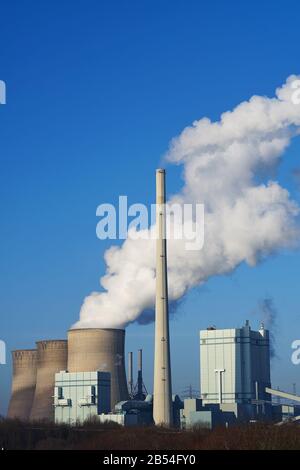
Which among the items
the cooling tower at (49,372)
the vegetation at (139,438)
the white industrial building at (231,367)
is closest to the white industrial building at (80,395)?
the cooling tower at (49,372)

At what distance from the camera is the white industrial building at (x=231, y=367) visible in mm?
63062

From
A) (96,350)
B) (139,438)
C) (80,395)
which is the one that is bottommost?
(139,438)

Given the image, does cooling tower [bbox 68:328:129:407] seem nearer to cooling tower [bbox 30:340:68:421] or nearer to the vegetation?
cooling tower [bbox 30:340:68:421]

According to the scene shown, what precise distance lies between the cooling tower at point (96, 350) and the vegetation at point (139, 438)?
6.78 metres

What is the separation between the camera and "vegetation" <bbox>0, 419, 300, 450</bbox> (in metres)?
28.6

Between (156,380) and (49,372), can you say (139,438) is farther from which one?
(49,372)

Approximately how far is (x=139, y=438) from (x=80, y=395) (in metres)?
20.5

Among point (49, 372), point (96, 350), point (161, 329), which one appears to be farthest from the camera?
point (49, 372)

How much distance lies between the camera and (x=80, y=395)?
6000 cm

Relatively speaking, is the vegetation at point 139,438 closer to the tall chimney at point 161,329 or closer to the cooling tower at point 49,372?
the tall chimney at point 161,329

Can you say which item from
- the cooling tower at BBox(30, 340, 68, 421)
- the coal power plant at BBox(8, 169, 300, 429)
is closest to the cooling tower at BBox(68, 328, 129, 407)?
the coal power plant at BBox(8, 169, 300, 429)

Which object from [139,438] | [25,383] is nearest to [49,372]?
[25,383]

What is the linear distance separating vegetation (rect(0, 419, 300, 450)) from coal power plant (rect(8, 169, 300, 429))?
6.36 meters
